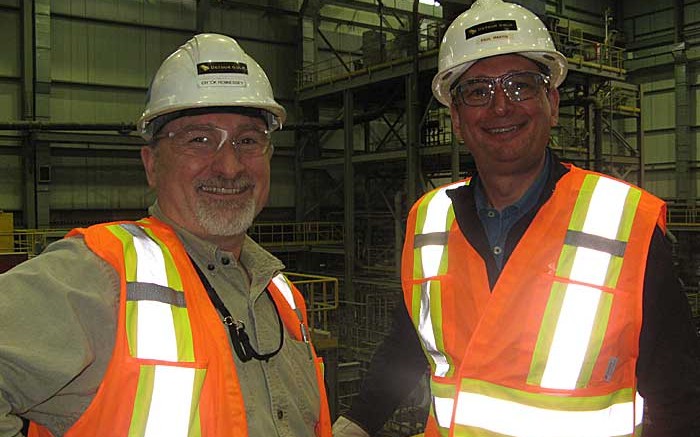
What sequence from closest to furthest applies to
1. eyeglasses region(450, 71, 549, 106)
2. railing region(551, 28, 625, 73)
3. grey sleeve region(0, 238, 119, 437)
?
grey sleeve region(0, 238, 119, 437) → eyeglasses region(450, 71, 549, 106) → railing region(551, 28, 625, 73)

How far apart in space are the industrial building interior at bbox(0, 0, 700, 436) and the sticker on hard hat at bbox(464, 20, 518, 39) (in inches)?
386

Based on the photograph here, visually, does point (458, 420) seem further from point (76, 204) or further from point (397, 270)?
point (76, 204)

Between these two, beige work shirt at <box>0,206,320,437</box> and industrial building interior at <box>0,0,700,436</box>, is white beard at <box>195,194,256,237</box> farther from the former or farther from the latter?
industrial building interior at <box>0,0,700,436</box>

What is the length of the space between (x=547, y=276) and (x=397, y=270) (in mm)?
16841

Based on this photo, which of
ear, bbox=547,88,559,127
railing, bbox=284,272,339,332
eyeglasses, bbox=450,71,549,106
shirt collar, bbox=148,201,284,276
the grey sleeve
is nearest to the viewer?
the grey sleeve

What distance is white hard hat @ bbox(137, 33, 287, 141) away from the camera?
103 inches

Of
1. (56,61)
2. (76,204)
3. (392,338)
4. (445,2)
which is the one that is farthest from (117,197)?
(392,338)

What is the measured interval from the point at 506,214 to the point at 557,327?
0.59 metres

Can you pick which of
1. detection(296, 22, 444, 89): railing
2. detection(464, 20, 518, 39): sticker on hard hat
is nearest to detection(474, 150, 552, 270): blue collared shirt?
detection(464, 20, 518, 39): sticker on hard hat

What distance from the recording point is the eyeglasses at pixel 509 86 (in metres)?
2.86

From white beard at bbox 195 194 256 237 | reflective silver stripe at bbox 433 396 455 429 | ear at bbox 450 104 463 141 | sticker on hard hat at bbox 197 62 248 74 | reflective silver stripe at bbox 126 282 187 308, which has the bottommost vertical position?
reflective silver stripe at bbox 433 396 455 429

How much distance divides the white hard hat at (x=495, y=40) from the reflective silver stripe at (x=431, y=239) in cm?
78

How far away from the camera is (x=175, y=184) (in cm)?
264

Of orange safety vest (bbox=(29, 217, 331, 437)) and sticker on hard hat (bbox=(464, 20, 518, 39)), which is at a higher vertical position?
sticker on hard hat (bbox=(464, 20, 518, 39))
